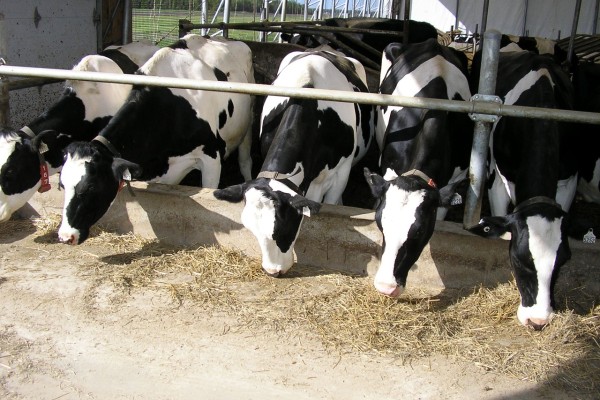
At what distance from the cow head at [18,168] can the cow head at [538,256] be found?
145 inches

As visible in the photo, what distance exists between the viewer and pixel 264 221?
14.4 ft

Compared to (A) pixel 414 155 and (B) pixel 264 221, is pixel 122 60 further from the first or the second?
(A) pixel 414 155

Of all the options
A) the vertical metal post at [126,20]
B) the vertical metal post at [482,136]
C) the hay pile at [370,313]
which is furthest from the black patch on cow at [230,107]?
the vertical metal post at [126,20]

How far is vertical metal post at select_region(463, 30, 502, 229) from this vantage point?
432cm

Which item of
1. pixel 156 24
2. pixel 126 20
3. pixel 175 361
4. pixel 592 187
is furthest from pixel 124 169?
pixel 156 24

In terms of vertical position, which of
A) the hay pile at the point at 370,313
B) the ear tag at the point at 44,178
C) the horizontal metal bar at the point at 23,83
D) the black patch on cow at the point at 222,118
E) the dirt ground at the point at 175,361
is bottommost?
the dirt ground at the point at 175,361

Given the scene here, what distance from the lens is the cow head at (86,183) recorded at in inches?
188

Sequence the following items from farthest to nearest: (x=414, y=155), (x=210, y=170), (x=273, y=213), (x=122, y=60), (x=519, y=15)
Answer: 1. (x=519, y=15)
2. (x=122, y=60)
3. (x=210, y=170)
4. (x=414, y=155)
5. (x=273, y=213)

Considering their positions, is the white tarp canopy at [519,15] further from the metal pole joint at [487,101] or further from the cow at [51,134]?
the metal pole joint at [487,101]

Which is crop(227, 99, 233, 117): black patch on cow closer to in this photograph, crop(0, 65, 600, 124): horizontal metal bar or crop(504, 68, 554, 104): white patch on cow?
crop(0, 65, 600, 124): horizontal metal bar

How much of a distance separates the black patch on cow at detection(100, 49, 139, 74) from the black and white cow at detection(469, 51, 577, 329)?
3.87 meters

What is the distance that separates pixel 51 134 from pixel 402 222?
9.98 feet

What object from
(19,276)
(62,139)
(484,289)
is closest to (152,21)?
(62,139)

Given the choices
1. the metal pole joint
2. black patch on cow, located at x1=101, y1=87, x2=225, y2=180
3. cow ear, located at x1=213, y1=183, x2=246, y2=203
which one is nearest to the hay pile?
cow ear, located at x1=213, y1=183, x2=246, y2=203
